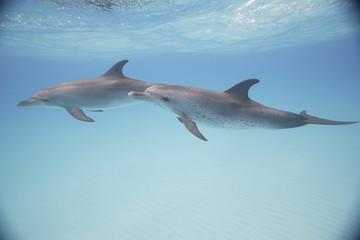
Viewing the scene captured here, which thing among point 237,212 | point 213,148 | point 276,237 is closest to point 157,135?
point 213,148

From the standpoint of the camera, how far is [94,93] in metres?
6.64

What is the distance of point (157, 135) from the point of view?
20.0 metres

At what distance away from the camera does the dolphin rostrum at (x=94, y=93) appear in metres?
6.46

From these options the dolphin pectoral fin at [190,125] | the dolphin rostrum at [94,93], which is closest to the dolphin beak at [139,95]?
the dolphin rostrum at [94,93]

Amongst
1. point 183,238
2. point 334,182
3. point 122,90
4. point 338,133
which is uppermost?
point 122,90

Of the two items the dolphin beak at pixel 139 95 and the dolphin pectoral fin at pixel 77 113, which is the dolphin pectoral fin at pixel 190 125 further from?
the dolphin pectoral fin at pixel 77 113

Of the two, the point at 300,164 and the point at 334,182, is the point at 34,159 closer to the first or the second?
the point at 300,164

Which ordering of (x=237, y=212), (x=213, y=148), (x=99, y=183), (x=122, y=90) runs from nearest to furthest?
(x=122, y=90)
(x=237, y=212)
(x=99, y=183)
(x=213, y=148)

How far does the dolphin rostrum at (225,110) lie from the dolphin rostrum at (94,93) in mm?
1313

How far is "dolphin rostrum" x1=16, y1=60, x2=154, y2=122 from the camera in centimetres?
646

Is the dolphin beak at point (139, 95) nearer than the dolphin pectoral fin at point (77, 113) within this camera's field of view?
Yes

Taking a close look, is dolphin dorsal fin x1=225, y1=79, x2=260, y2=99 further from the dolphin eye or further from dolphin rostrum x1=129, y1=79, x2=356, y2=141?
the dolphin eye

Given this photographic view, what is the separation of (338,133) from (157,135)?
592 inches

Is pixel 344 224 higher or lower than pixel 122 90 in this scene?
lower
